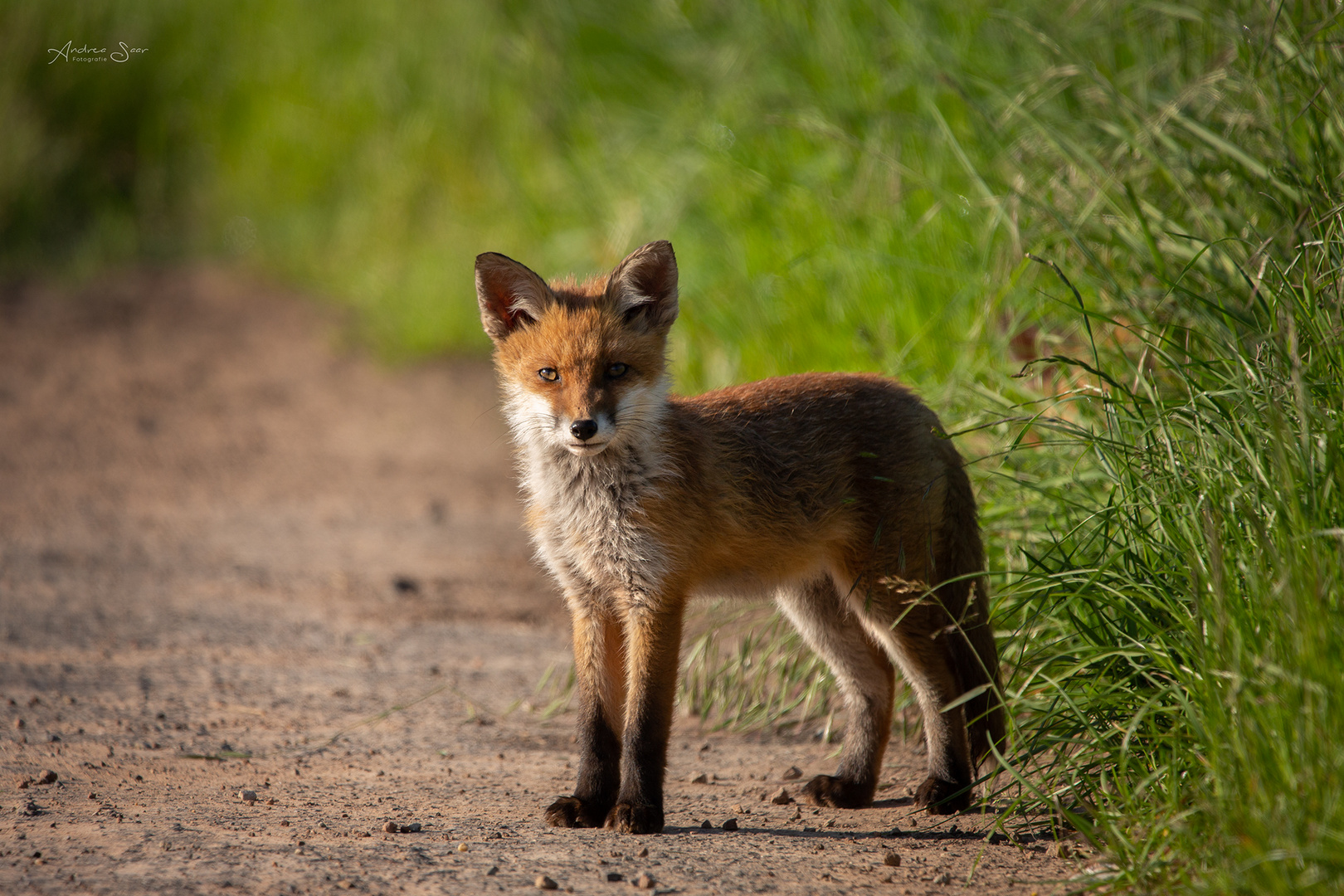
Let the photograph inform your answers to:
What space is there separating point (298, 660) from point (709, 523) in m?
2.43

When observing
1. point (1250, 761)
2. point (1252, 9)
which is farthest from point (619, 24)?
point (1250, 761)

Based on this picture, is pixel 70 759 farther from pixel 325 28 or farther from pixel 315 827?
pixel 325 28

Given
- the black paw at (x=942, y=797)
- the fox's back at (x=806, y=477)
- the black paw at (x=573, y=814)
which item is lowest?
the black paw at (x=573, y=814)

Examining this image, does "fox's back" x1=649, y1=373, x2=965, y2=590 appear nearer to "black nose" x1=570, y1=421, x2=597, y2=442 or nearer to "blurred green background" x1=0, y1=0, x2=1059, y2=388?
"black nose" x1=570, y1=421, x2=597, y2=442

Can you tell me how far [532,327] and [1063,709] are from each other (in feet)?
6.45

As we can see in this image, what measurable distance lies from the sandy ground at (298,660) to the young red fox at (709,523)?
27cm

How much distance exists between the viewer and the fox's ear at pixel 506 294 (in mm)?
3652

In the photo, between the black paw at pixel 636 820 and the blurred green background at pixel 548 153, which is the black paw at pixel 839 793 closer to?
the black paw at pixel 636 820

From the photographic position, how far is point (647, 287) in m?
3.78

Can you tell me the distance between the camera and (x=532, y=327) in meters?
3.67

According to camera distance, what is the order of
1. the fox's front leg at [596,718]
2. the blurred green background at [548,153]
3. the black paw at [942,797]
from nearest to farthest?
the fox's front leg at [596,718] < the black paw at [942,797] < the blurred green background at [548,153]

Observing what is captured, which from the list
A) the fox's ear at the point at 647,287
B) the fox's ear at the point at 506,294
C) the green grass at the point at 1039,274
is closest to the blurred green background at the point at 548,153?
the green grass at the point at 1039,274

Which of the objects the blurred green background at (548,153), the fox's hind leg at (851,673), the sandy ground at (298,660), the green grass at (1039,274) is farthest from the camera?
the blurred green background at (548,153)
